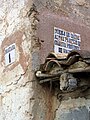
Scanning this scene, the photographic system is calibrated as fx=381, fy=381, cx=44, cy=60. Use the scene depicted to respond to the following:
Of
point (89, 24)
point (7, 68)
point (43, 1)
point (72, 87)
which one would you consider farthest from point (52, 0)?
point (72, 87)

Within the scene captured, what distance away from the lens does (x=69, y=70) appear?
3.38 meters

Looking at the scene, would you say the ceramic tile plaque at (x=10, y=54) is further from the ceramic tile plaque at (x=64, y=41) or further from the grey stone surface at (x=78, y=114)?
the grey stone surface at (x=78, y=114)

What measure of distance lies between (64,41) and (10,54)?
1.99 ft

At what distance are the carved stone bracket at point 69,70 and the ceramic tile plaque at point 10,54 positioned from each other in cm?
55

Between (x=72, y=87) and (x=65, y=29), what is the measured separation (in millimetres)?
925

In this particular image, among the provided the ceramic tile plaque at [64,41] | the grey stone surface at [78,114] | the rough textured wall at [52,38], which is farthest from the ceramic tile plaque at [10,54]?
the grey stone surface at [78,114]

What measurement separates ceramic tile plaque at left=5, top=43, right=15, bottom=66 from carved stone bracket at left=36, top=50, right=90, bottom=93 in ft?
1.80

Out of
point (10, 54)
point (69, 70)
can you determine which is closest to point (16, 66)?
point (10, 54)

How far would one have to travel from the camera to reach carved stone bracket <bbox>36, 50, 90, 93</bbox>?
3.27 metres

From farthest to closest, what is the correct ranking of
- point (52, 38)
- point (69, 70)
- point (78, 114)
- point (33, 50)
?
point (52, 38)
point (33, 50)
point (78, 114)
point (69, 70)

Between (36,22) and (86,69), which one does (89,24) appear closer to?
(36,22)

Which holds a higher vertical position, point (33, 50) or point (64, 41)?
point (64, 41)

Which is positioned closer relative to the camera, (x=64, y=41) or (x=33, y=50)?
(x=33, y=50)

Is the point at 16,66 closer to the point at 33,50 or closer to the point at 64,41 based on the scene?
the point at 33,50
